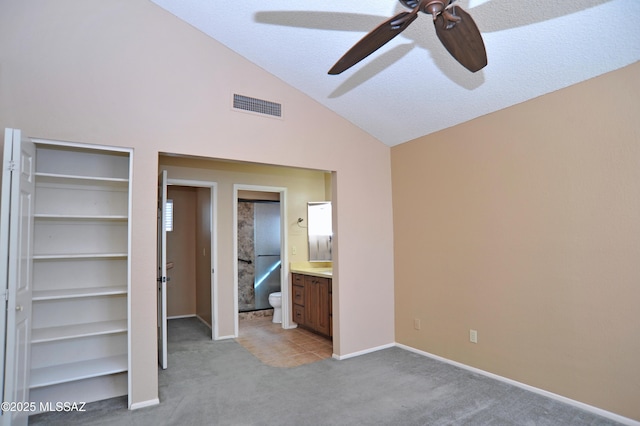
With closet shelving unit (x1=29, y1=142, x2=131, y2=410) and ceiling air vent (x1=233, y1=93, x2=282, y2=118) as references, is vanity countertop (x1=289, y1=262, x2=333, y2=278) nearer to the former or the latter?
ceiling air vent (x1=233, y1=93, x2=282, y2=118)

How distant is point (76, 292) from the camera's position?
288 centimetres

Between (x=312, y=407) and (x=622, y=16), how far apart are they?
3.41 meters

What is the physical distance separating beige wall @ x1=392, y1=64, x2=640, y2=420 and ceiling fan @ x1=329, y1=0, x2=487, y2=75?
4.50ft

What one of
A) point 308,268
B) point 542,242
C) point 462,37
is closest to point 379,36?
point 462,37

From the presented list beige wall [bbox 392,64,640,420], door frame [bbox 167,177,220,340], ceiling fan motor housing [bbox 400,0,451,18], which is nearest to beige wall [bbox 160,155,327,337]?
door frame [bbox 167,177,220,340]

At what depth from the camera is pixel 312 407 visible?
9.28 feet

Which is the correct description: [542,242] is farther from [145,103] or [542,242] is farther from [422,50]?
[145,103]

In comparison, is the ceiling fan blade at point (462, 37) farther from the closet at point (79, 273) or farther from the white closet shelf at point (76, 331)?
the white closet shelf at point (76, 331)

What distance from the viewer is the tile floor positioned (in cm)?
401

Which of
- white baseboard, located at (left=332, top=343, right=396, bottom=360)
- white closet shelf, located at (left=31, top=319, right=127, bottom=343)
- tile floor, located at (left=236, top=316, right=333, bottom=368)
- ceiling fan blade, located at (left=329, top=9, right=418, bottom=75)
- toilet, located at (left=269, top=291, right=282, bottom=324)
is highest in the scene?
ceiling fan blade, located at (left=329, top=9, right=418, bottom=75)

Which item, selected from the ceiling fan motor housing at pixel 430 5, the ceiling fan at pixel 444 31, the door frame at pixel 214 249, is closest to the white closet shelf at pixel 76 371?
the door frame at pixel 214 249

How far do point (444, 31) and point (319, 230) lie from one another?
13.4 ft

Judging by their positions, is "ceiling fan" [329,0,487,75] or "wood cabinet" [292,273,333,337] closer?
"ceiling fan" [329,0,487,75]

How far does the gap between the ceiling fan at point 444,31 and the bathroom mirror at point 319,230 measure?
360 centimetres
